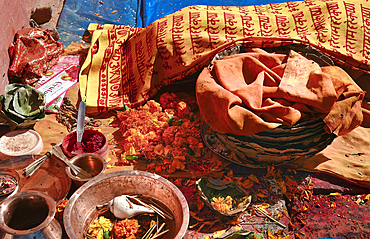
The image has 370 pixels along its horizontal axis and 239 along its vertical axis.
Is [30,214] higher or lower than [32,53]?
lower

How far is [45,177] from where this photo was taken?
226 cm

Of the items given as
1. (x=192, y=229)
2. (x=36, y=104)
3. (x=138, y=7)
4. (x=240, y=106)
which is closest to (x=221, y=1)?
(x=138, y=7)

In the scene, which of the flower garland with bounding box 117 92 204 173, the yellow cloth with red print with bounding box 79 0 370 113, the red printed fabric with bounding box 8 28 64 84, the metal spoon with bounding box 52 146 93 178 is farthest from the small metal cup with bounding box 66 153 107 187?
the red printed fabric with bounding box 8 28 64 84

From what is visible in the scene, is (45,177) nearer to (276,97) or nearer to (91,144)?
(91,144)

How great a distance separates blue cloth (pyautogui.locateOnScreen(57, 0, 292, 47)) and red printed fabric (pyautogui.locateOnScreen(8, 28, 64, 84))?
41cm

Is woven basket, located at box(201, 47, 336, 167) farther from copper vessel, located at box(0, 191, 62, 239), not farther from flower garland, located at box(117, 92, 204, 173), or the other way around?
copper vessel, located at box(0, 191, 62, 239)

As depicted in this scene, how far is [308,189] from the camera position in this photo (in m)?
2.42

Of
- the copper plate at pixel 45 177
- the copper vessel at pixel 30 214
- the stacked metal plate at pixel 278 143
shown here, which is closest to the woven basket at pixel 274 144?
the stacked metal plate at pixel 278 143

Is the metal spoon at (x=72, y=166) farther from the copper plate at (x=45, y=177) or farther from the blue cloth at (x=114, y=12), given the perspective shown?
the blue cloth at (x=114, y=12)

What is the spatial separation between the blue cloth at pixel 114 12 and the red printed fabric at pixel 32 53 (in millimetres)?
414

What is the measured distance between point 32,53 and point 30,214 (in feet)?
7.39

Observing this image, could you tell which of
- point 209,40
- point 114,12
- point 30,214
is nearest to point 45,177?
point 30,214

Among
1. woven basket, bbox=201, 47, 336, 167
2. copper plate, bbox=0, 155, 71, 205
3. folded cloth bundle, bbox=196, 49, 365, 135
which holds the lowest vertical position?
copper plate, bbox=0, 155, 71, 205

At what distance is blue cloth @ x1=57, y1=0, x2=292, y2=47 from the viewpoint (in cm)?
414
